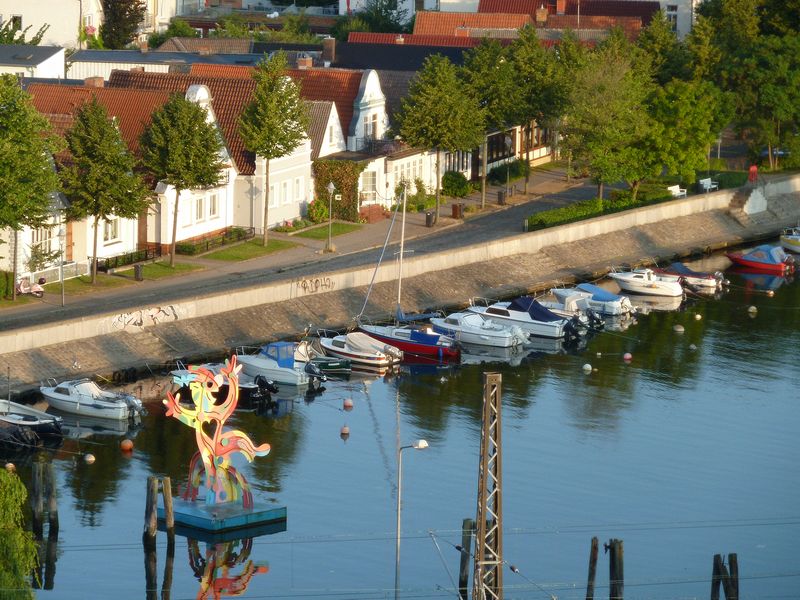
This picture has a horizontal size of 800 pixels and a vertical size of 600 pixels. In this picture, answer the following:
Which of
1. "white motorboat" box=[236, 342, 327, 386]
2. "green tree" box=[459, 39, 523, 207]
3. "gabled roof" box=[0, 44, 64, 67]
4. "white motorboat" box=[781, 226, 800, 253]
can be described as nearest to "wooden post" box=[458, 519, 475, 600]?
"white motorboat" box=[236, 342, 327, 386]

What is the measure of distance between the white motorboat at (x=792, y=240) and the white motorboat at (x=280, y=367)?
40636 mm

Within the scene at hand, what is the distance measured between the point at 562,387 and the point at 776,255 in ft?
94.9

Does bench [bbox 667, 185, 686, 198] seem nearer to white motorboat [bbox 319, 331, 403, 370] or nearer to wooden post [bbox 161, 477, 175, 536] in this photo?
white motorboat [bbox 319, 331, 403, 370]

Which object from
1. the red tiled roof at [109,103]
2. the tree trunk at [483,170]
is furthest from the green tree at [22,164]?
the tree trunk at [483,170]

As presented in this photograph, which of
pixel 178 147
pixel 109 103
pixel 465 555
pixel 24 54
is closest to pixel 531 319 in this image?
pixel 178 147

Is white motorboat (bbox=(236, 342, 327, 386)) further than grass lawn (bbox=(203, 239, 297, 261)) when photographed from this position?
No

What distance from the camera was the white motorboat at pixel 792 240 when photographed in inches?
3947

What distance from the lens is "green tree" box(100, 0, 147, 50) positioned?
141625 mm

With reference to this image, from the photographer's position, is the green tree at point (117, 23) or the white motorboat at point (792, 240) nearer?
the white motorboat at point (792, 240)

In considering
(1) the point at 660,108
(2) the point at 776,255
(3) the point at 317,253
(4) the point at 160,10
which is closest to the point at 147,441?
(3) the point at 317,253

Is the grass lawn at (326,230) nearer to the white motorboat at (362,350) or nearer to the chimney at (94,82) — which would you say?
the chimney at (94,82)

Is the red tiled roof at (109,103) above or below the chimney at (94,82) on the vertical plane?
below

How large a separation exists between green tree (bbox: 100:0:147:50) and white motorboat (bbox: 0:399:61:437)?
283 ft

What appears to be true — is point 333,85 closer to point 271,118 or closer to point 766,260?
point 271,118
